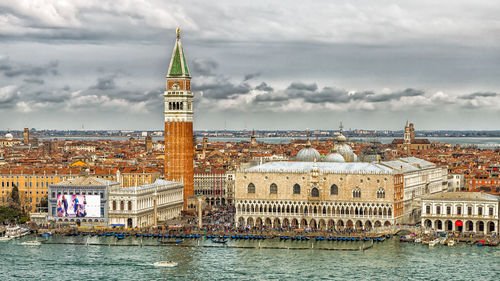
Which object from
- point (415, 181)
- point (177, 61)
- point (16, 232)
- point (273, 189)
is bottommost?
point (16, 232)

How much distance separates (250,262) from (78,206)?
643 inches

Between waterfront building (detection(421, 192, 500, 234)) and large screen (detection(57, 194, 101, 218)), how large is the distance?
21029 millimetres

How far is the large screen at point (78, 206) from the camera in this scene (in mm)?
58156

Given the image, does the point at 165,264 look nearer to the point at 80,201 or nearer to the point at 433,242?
the point at 80,201

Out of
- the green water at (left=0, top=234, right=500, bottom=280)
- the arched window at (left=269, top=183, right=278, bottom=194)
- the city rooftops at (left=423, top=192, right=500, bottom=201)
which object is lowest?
the green water at (left=0, top=234, right=500, bottom=280)

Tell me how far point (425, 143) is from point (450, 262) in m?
118

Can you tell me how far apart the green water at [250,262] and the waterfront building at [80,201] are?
203 inches

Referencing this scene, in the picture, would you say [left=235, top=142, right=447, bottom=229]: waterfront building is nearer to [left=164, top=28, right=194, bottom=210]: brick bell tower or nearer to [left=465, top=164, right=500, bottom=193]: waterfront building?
[left=164, top=28, right=194, bottom=210]: brick bell tower

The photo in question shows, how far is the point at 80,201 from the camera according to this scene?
58.5 metres

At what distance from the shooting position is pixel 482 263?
46000 mm

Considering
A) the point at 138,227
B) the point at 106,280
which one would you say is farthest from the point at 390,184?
the point at 106,280

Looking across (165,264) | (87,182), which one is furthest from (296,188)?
(165,264)

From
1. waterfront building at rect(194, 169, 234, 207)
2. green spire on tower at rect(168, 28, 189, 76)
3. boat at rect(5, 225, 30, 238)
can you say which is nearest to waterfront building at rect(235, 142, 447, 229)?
green spire on tower at rect(168, 28, 189, 76)

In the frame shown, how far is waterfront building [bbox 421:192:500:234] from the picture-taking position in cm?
5388
